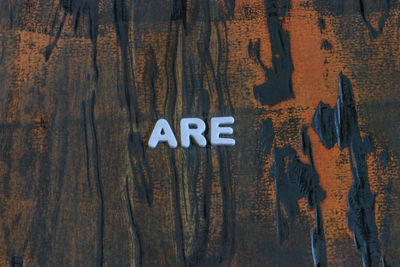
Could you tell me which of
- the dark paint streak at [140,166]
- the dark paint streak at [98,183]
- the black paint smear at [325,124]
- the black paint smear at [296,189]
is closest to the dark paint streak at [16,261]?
the dark paint streak at [98,183]

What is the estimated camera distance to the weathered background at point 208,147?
0.61m

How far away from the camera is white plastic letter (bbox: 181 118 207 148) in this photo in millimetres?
639

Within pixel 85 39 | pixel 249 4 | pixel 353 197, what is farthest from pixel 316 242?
pixel 85 39

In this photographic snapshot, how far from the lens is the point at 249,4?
2.20 ft

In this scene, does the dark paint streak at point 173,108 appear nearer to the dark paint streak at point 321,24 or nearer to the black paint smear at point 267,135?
the black paint smear at point 267,135

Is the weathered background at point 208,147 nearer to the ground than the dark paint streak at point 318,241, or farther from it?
farther from it

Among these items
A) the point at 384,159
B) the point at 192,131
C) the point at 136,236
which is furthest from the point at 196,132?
the point at 384,159

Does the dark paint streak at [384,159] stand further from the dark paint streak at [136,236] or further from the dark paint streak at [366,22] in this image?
the dark paint streak at [136,236]

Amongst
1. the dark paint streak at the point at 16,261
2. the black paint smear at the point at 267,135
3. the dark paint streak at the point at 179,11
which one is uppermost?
the dark paint streak at the point at 179,11

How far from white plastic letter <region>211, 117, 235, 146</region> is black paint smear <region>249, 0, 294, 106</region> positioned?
0.26ft

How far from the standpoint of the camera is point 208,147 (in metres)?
0.64

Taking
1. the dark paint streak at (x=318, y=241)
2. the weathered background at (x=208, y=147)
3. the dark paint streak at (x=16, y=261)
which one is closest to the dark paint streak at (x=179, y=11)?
the weathered background at (x=208, y=147)

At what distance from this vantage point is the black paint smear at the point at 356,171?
1.96 feet

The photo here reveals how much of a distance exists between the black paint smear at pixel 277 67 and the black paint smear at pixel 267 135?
0.04 meters
